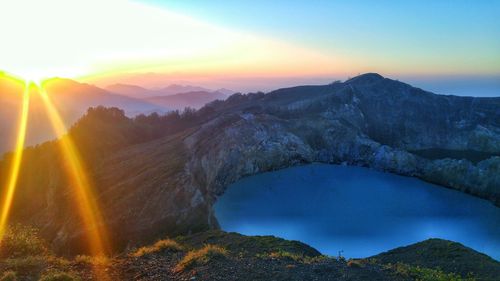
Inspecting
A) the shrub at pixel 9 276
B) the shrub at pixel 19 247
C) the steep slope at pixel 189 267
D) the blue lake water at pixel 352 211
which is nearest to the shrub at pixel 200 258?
the steep slope at pixel 189 267

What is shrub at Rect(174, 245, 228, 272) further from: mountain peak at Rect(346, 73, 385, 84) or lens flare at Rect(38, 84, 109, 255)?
mountain peak at Rect(346, 73, 385, 84)

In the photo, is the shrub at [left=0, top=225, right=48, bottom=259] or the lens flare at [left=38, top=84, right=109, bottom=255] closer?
the shrub at [left=0, top=225, right=48, bottom=259]

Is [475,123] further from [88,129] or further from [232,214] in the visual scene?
[88,129]

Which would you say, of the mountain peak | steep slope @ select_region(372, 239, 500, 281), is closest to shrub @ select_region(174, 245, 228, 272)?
steep slope @ select_region(372, 239, 500, 281)

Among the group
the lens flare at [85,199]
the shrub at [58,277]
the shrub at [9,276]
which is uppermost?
the shrub at [58,277]

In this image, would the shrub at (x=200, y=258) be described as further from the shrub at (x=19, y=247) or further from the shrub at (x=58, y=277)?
the shrub at (x=19, y=247)
